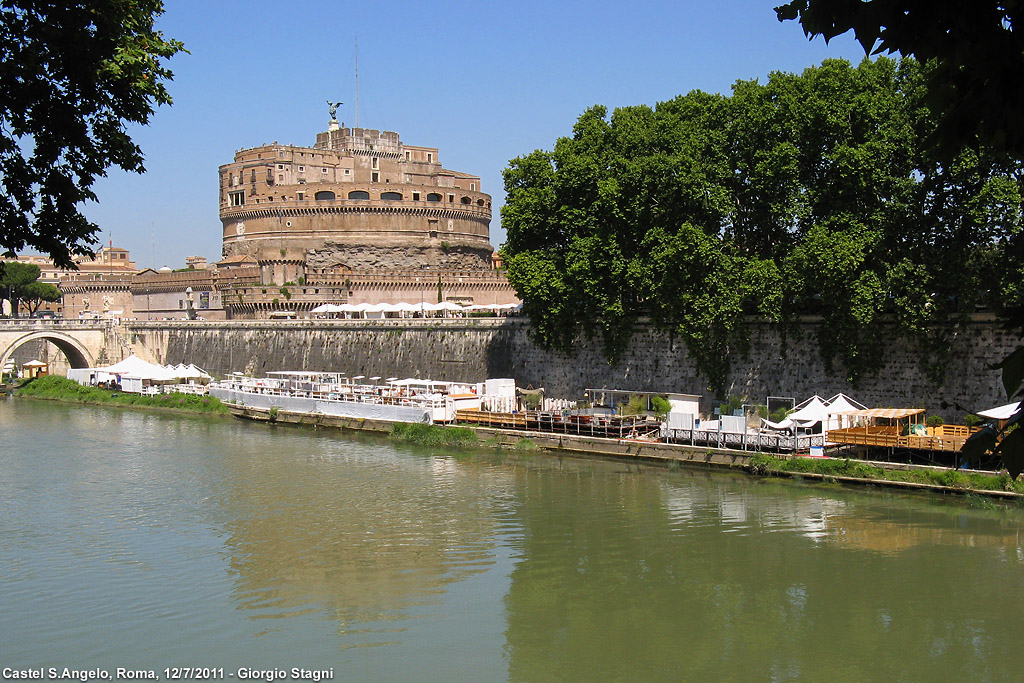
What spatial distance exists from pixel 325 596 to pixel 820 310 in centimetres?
1772

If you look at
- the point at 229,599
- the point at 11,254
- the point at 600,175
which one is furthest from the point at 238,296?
the point at 11,254

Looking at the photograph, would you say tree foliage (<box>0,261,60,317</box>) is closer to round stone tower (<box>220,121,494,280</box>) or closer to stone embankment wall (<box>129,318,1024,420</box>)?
round stone tower (<box>220,121,494,280</box>)

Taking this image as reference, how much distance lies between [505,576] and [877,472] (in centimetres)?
1043

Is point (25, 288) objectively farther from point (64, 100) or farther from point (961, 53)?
point (961, 53)

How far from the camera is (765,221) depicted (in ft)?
91.7

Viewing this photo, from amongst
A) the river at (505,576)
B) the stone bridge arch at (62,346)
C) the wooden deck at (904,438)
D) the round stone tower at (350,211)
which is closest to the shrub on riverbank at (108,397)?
the stone bridge arch at (62,346)

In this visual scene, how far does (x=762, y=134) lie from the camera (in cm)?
2792

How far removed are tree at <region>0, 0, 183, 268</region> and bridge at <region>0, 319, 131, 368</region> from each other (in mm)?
46847

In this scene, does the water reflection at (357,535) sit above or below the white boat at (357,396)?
below

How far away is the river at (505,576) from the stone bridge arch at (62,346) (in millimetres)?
29512

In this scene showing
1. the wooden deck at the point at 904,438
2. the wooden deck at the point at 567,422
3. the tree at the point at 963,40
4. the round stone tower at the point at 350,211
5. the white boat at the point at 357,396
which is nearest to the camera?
the tree at the point at 963,40

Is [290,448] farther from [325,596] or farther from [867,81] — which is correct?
[867,81]

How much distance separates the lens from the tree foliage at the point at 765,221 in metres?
24.1

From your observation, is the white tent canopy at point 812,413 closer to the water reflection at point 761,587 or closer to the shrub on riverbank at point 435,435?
the water reflection at point 761,587
